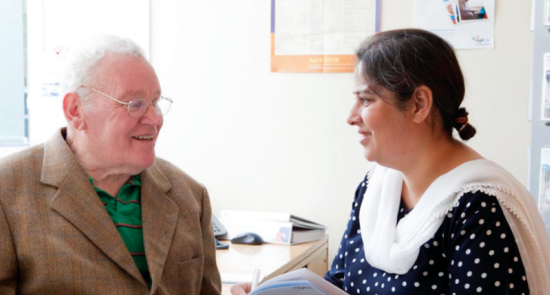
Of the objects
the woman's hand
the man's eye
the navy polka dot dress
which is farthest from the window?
the navy polka dot dress

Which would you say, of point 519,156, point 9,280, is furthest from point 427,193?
point 519,156

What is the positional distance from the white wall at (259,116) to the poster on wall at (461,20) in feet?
0.17

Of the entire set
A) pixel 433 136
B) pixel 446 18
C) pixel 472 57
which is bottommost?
pixel 433 136

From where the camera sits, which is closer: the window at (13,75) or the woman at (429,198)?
the woman at (429,198)

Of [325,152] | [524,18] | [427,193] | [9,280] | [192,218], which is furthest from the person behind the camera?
[325,152]

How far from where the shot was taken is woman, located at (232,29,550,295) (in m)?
1.39

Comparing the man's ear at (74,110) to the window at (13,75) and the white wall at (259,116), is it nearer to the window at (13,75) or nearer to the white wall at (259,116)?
the white wall at (259,116)

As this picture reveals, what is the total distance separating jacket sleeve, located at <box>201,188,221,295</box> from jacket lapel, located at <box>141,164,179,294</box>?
0.12 m

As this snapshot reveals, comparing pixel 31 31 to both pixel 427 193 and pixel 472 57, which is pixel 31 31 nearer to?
pixel 472 57

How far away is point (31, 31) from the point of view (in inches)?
124

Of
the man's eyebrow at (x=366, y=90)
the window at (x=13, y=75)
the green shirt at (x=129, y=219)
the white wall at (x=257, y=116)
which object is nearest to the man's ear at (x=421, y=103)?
the man's eyebrow at (x=366, y=90)

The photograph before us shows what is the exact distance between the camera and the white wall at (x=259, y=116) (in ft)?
9.34

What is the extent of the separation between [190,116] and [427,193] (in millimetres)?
1810

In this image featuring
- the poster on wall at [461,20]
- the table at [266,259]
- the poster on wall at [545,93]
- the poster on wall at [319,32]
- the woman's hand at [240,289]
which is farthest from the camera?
the poster on wall at [319,32]
